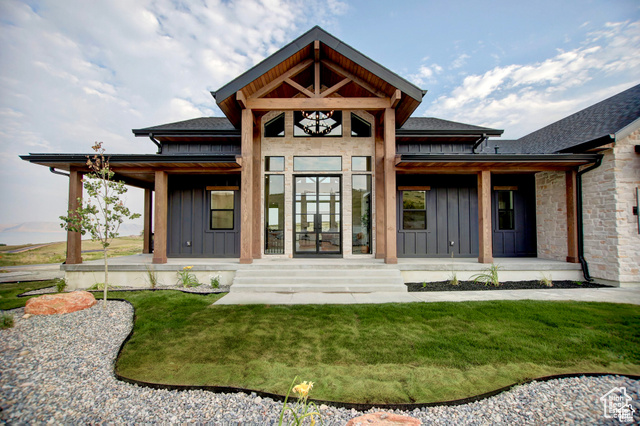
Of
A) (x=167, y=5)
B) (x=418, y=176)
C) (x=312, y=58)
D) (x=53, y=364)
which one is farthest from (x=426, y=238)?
(x=167, y=5)

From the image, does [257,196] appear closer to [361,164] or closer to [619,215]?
[361,164]

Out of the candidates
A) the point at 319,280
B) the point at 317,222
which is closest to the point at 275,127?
the point at 317,222

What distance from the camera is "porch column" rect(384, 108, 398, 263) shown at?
6852mm

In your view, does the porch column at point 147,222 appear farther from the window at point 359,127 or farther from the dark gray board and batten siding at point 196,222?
the window at point 359,127

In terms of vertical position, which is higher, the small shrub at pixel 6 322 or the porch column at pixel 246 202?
the porch column at pixel 246 202

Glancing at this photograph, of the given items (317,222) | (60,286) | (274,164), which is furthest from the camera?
(274,164)

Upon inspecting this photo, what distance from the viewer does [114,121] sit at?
13.9 m

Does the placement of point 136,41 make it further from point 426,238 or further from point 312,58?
point 426,238

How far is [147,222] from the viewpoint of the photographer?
9.96 m

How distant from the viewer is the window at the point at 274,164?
842 centimetres

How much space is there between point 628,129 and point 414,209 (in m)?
5.48

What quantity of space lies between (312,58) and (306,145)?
2.46 meters

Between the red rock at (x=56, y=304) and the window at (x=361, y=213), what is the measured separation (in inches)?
258

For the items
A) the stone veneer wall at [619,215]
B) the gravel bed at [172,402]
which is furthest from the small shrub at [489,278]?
the gravel bed at [172,402]
